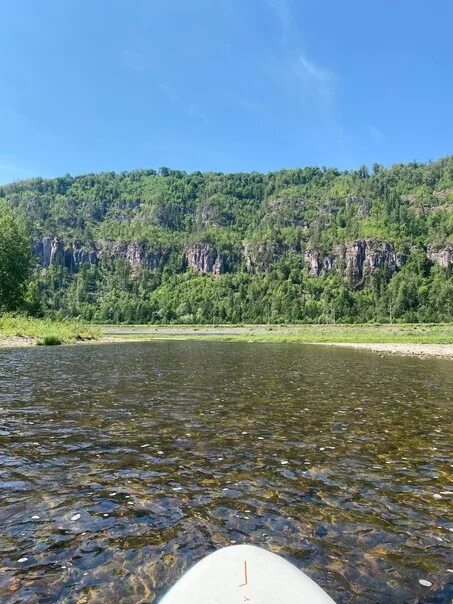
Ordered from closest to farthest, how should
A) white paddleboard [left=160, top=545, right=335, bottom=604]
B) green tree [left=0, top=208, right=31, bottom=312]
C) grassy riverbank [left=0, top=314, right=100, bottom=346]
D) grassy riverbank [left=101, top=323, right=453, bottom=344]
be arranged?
white paddleboard [left=160, top=545, right=335, bottom=604]
grassy riverbank [left=0, top=314, right=100, bottom=346]
green tree [left=0, top=208, right=31, bottom=312]
grassy riverbank [left=101, top=323, right=453, bottom=344]

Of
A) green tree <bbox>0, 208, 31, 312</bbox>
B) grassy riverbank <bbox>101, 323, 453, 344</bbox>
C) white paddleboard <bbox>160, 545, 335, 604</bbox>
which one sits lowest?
grassy riverbank <bbox>101, 323, 453, 344</bbox>

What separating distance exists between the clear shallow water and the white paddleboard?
216 cm

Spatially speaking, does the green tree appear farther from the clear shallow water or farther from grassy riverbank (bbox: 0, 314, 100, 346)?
the clear shallow water

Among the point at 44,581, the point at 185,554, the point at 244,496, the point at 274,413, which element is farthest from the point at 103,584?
the point at 274,413

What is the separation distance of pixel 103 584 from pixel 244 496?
4230 millimetres

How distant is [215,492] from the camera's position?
35.7 ft

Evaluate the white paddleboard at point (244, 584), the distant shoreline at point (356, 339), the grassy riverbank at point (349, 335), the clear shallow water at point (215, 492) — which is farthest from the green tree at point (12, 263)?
the white paddleboard at point (244, 584)

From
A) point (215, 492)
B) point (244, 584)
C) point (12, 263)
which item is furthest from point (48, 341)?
point (244, 584)

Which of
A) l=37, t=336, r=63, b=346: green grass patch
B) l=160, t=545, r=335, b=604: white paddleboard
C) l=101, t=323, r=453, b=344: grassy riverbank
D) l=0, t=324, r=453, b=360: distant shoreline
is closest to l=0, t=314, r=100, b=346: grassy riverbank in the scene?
l=37, t=336, r=63, b=346: green grass patch

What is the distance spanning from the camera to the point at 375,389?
27953 mm

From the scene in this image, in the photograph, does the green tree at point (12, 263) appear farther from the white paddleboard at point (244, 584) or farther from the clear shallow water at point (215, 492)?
the white paddleboard at point (244, 584)

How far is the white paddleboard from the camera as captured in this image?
4898 millimetres

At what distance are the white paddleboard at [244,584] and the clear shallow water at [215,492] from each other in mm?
2155

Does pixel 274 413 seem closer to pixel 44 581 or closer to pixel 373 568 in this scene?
pixel 373 568
